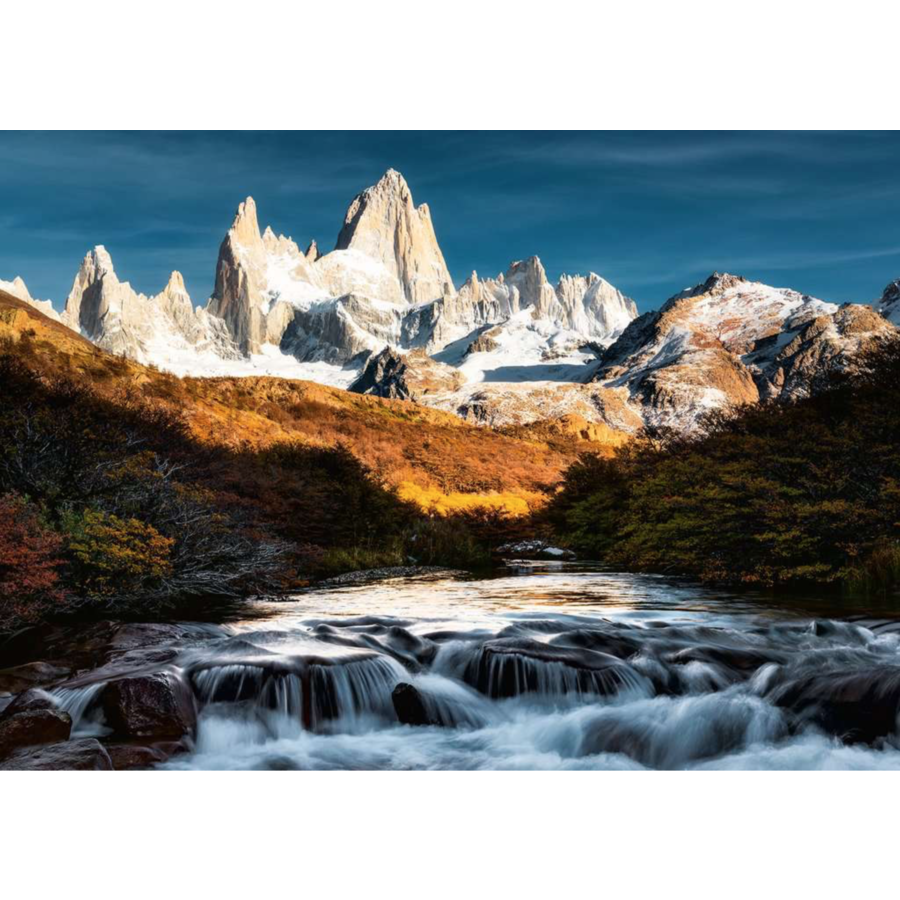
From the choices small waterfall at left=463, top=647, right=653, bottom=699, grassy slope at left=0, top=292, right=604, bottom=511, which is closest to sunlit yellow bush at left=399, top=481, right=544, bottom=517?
grassy slope at left=0, top=292, right=604, bottom=511

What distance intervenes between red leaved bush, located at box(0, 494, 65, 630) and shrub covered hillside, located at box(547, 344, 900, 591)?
12623 millimetres

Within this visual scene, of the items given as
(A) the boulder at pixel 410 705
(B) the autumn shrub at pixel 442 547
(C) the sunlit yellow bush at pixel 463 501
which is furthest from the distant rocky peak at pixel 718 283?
(A) the boulder at pixel 410 705

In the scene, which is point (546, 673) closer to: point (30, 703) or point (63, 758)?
point (63, 758)

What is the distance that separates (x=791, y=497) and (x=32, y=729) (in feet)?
46.4

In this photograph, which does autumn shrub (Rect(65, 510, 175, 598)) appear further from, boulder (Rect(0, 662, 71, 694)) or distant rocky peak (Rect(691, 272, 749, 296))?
distant rocky peak (Rect(691, 272, 749, 296))

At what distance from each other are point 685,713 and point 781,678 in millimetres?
1390

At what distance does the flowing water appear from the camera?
23.6 feet

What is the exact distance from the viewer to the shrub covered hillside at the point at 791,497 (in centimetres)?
1397

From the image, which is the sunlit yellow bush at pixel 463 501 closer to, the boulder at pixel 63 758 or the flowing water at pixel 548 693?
the flowing water at pixel 548 693
